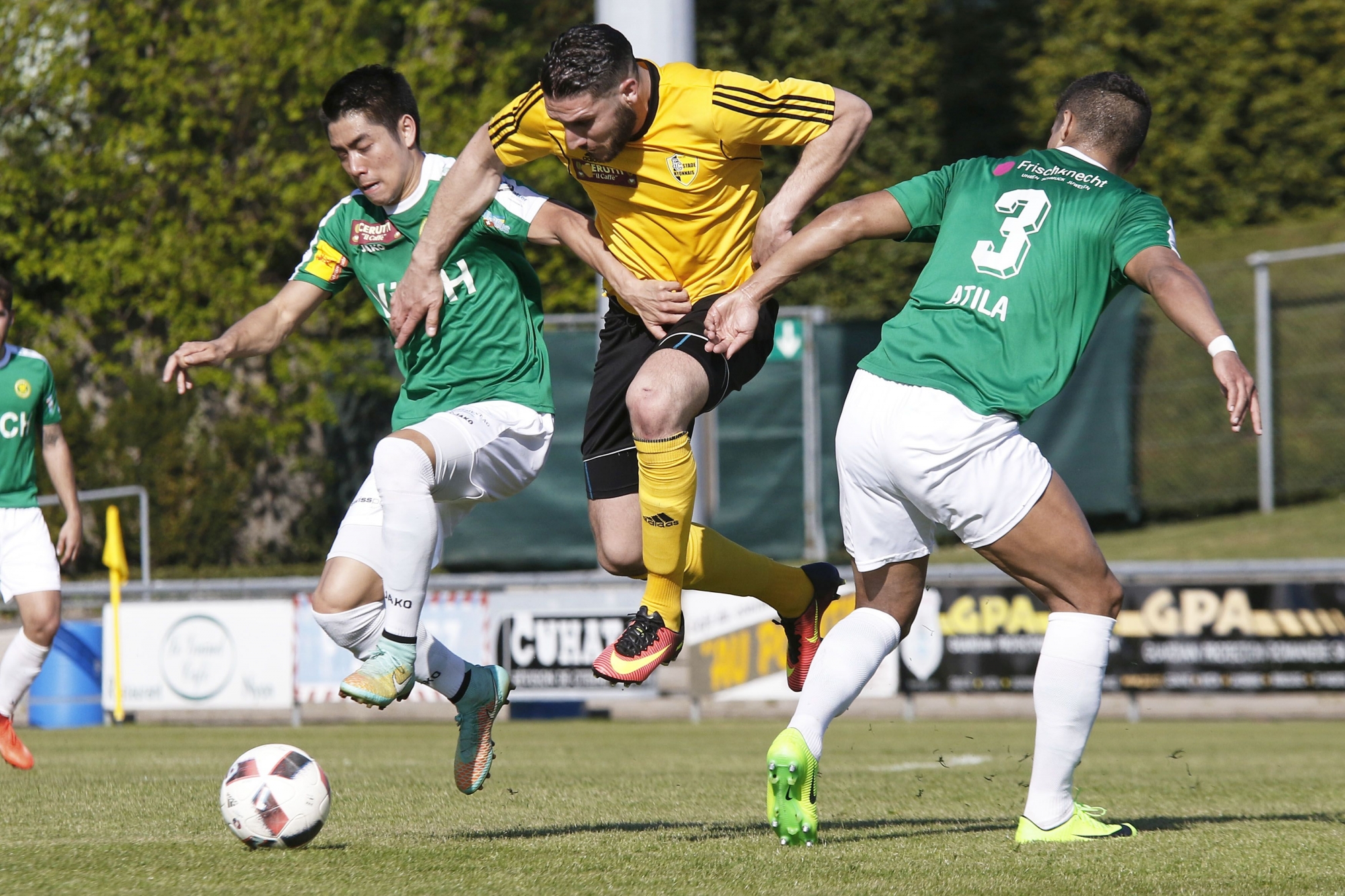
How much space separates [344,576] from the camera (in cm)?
575

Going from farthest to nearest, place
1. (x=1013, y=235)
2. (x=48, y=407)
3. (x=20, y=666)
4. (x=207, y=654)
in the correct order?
(x=207, y=654) < (x=48, y=407) < (x=20, y=666) < (x=1013, y=235)

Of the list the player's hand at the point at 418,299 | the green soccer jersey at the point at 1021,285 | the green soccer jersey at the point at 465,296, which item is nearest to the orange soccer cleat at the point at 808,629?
the green soccer jersey at the point at 465,296

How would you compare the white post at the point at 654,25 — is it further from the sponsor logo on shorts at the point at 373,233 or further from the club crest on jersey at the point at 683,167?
the club crest on jersey at the point at 683,167

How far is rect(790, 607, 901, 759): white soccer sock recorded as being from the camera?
195 inches

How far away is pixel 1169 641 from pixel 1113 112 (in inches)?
332

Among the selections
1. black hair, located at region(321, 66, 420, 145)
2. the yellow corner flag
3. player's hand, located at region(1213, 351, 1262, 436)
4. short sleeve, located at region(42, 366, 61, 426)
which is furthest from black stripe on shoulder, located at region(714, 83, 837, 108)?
the yellow corner flag

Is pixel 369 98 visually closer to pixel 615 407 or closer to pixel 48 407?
pixel 615 407

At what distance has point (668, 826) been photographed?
5.59m

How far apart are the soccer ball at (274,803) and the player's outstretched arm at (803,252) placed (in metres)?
1.93

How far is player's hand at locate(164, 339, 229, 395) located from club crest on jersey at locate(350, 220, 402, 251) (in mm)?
664

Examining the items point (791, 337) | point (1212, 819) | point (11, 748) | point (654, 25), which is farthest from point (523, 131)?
point (791, 337)

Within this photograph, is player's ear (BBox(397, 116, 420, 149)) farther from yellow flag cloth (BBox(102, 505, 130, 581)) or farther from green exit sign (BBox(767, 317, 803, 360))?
green exit sign (BBox(767, 317, 803, 360))

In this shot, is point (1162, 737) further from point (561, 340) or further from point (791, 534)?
point (561, 340)

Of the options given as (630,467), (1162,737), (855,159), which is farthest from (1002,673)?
(855,159)
